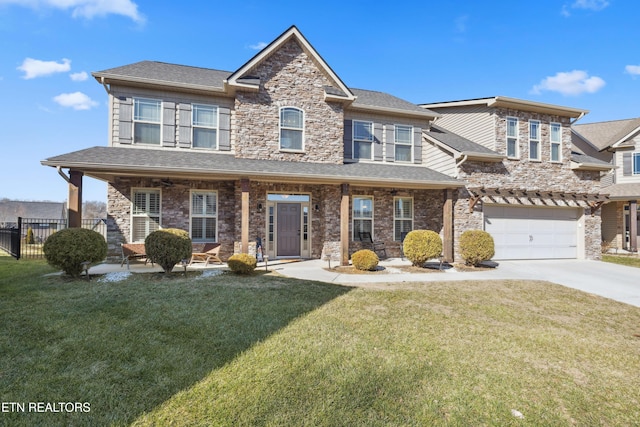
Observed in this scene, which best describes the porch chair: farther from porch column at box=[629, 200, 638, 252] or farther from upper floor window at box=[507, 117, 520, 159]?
porch column at box=[629, 200, 638, 252]

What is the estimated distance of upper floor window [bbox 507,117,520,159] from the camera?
1284 cm

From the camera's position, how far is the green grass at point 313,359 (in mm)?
2809

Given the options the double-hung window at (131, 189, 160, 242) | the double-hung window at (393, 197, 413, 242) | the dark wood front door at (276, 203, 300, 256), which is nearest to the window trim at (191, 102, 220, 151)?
the double-hung window at (131, 189, 160, 242)

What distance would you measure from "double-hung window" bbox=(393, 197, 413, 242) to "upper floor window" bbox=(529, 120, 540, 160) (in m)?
5.88

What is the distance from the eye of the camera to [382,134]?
516 inches

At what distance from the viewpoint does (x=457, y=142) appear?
507 inches

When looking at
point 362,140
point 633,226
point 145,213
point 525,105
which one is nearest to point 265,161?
point 362,140

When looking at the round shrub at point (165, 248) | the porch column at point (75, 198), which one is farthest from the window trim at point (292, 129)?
the porch column at point (75, 198)

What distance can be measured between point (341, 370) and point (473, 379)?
1.51 meters

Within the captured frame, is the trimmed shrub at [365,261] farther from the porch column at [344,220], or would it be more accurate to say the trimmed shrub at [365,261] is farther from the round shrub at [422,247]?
the round shrub at [422,247]

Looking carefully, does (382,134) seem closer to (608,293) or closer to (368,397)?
(608,293)

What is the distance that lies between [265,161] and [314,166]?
182 centimetres

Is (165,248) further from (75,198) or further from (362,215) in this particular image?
(362,215)

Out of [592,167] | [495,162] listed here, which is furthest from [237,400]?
[592,167]
